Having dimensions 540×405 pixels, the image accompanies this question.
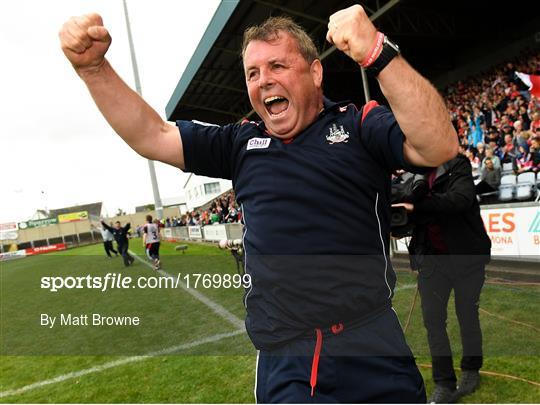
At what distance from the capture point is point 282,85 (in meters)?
1.82

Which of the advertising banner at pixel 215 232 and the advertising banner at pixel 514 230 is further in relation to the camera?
the advertising banner at pixel 215 232

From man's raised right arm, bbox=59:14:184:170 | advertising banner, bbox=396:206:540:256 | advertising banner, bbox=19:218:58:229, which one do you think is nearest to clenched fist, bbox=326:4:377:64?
man's raised right arm, bbox=59:14:184:170

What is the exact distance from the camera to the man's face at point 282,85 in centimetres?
182

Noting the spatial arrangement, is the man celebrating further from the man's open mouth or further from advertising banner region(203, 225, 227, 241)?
advertising banner region(203, 225, 227, 241)

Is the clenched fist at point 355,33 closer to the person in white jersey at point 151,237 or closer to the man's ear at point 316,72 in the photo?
the man's ear at point 316,72

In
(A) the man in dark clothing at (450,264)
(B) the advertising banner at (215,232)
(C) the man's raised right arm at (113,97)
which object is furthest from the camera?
(B) the advertising banner at (215,232)

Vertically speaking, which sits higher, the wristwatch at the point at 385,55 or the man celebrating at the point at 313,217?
the wristwatch at the point at 385,55

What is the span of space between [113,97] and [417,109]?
1241 mm

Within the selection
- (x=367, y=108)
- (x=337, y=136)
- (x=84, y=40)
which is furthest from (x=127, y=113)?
(x=367, y=108)

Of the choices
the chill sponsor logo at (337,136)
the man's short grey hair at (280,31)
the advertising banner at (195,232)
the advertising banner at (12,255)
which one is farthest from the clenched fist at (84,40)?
the advertising banner at (12,255)

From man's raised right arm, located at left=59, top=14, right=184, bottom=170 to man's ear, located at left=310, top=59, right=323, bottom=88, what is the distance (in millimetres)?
656

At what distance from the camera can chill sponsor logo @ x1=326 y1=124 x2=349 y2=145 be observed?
1734 millimetres
